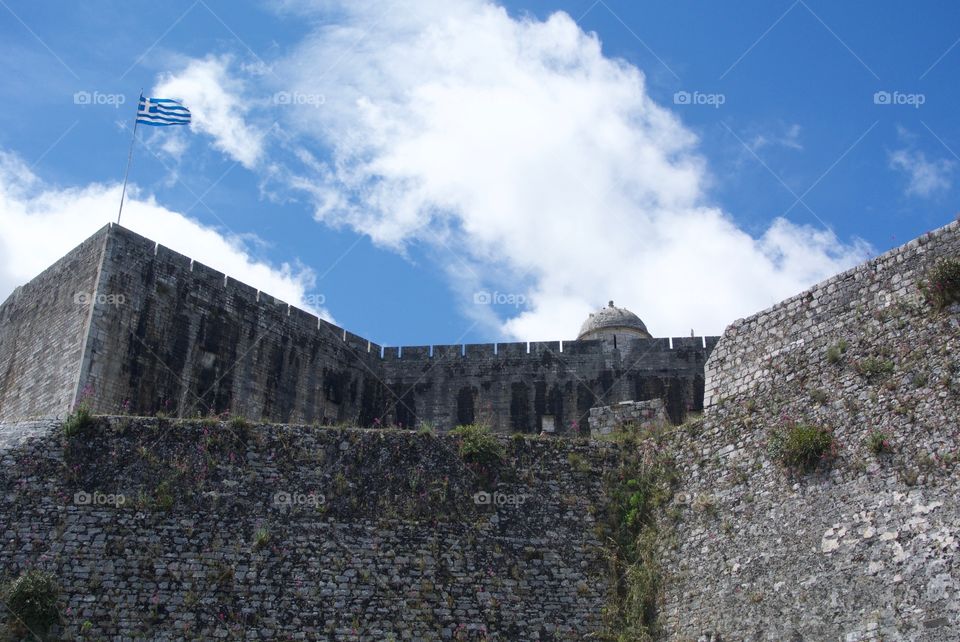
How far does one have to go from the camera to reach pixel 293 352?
2945 centimetres

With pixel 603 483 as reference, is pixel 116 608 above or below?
below

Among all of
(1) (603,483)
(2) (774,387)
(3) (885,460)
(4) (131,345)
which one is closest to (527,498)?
(1) (603,483)

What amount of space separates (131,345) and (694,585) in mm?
14614

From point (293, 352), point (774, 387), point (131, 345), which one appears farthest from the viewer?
point (293, 352)

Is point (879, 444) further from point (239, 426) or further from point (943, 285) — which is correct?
point (239, 426)

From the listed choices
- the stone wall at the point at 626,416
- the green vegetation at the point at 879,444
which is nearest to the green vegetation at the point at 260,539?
the stone wall at the point at 626,416

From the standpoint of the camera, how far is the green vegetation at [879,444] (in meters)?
15.3

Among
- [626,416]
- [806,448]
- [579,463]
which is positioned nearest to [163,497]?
[579,463]

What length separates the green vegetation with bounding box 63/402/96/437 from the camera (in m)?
17.7

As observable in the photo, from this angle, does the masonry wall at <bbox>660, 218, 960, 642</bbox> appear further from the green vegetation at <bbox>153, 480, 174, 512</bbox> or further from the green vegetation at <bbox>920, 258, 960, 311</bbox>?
the green vegetation at <bbox>153, 480, 174, 512</bbox>

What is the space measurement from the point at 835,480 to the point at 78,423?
11.7m

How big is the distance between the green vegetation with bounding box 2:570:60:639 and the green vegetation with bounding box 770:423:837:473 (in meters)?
10.8

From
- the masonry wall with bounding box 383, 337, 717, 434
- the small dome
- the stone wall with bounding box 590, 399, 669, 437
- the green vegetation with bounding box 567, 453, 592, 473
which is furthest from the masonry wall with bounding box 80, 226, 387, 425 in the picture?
the green vegetation with bounding box 567, 453, 592, 473

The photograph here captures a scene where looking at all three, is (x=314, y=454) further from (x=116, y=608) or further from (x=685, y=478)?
(x=685, y=478)
